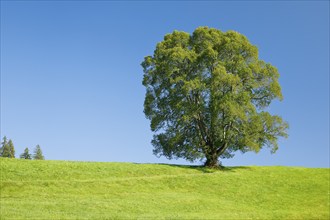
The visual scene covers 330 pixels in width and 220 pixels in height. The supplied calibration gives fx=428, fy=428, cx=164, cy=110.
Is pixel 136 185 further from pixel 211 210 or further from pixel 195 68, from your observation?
pixel 195 68

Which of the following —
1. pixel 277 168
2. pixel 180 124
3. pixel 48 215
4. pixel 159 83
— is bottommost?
pixel 48 215

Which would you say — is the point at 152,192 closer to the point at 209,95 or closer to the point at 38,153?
the point at 209,95

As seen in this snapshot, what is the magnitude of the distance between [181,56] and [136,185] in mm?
19753

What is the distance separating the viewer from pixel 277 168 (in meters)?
59.6

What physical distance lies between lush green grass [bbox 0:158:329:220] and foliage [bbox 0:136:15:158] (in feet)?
218

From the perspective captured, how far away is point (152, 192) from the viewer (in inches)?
1604

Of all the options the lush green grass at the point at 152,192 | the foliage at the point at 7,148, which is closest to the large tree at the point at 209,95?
the lush green grass at the point at 152,192

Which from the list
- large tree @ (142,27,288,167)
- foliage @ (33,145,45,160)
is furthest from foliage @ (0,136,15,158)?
large tree @ (142,27,288,167)

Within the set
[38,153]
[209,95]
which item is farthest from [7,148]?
[209,95]

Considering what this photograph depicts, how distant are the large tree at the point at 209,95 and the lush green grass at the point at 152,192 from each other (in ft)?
15.2

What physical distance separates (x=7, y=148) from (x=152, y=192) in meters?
78.9

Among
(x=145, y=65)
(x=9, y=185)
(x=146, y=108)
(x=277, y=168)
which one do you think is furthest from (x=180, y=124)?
(x=9, y=185)

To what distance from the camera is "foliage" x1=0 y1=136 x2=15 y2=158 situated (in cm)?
10806

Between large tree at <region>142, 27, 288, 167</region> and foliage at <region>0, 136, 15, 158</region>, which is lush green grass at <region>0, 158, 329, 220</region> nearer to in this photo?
large tree at <region>142, 27, 288, 167</region>
